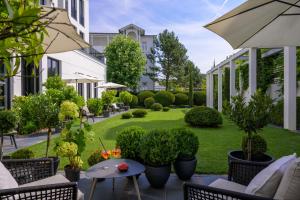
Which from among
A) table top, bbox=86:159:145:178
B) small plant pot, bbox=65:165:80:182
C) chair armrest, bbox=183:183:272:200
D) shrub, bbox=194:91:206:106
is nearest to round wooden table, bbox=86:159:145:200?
table top, bbox=86:159:145:178

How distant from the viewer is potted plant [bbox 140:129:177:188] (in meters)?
4.28

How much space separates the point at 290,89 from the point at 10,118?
992 cm

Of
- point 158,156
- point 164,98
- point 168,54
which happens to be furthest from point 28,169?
point 168,54

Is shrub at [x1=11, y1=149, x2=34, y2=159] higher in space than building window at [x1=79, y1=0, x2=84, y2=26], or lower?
lower

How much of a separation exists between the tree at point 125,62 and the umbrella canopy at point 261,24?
26.9 meters

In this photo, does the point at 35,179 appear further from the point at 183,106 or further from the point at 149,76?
the point at 149,76

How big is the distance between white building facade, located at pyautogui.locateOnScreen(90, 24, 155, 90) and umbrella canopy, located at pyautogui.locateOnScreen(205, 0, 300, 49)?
115 feet

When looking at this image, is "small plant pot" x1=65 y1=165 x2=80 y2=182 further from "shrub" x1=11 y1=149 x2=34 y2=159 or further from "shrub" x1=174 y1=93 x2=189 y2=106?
"shrub" x1=174 y1=93 x2=189 y2=106

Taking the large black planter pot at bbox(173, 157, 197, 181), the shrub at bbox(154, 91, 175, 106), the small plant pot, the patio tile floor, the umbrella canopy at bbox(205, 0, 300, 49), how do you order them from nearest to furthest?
the umbrella canopy at bbox(205, 0, 300, 49), the patio tile floor, the small plant pot, the large black planter pot at bbox(173, 157, 197, 181), the shrub at bbox(154, 91, 175, 106)

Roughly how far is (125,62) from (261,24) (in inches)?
1092

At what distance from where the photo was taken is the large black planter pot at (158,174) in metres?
4.28

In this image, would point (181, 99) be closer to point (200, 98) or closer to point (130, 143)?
point (200, 98)

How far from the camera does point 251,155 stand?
4.84m

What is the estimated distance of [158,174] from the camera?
429 centimetres
